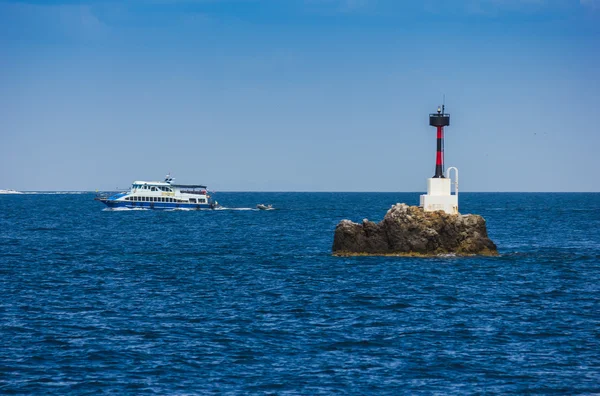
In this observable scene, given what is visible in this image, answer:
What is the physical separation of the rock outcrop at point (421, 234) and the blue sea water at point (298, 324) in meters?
1.52

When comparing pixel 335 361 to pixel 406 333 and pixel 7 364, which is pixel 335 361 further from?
pixel 7 364

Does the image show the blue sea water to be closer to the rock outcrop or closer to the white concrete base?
the rock outcrop

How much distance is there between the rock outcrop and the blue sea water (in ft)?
4.97

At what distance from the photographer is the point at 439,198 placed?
55.3 metres

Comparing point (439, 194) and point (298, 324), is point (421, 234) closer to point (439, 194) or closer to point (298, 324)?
point (439, 194)

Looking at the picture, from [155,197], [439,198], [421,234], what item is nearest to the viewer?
[421,234]

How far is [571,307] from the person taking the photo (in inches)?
1406

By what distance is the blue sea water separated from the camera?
932 inches

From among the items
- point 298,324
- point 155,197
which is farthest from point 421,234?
point 155,197

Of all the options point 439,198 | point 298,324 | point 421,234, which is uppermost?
point 439,198

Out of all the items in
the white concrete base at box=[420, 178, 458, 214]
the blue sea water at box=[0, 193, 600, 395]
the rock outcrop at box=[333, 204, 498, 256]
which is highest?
the white concrete base at box=[420, 178, 458, 214]

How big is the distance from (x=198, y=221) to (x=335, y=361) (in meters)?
89.5

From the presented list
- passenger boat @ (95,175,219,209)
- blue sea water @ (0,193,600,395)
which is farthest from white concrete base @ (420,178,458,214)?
passenger boat @ (95,175,219,209)

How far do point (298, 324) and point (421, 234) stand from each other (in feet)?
78.3
